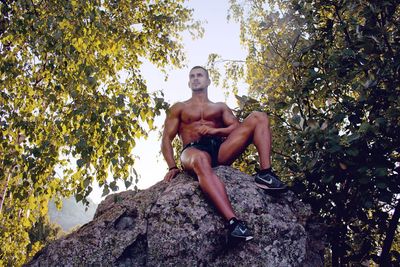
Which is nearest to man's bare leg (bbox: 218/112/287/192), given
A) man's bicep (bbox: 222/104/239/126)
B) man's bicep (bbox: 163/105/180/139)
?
man's bicep (bbox: 222/104/239/126)

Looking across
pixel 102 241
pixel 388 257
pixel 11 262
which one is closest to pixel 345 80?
pixel 388 257

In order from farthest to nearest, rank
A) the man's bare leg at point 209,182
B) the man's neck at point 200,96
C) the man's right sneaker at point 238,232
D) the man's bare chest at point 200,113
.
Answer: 1. the man's neck at point 200,96
2. the man's bare chest at point 200,113
3. the man's bare leg at point 209,182
4. the man's right sneaker at point 238,232

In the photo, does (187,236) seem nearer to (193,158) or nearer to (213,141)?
(193,158)

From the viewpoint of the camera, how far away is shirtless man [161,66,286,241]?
11.8 ft

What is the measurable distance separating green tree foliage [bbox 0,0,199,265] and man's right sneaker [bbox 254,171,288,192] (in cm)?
145

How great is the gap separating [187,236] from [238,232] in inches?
19.6

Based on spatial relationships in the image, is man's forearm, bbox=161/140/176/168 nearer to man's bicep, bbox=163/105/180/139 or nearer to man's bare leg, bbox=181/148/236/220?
man's bicep, bbox=163/105/180/139

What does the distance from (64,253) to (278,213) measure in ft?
7.35

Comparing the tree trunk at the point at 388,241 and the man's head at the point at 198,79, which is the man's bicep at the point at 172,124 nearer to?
the man's head at the point at 198,79

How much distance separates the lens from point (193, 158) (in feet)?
13.0

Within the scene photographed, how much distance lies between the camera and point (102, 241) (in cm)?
354

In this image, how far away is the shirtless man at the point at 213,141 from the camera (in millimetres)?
3607

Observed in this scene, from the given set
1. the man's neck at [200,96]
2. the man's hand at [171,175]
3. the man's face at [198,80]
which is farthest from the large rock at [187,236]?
the man's face at [198,80]

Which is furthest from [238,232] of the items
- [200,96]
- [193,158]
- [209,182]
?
[200,96]
